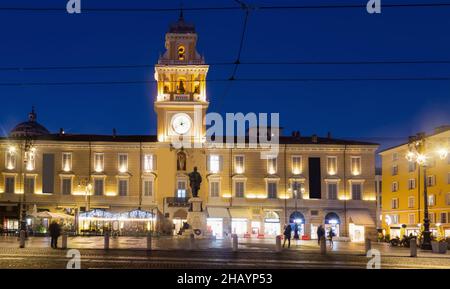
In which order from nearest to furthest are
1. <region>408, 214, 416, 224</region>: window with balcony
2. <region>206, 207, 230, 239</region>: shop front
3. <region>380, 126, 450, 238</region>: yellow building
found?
<region>380, 126, 450, 238</region>: yellow building, <region>206, 207, 230, 239</region>: shop front, <region>408, 214, 416, 224</region>: window with balcony

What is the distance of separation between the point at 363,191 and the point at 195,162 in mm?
17771

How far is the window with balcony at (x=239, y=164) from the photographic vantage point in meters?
66.8

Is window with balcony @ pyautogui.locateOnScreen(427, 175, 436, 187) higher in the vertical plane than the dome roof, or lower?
lower

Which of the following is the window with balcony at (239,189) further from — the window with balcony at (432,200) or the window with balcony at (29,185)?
the window with balcony at (29,185)

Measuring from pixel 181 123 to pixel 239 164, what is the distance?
7.37 metres

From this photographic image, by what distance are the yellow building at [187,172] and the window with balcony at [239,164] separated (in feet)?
0.34

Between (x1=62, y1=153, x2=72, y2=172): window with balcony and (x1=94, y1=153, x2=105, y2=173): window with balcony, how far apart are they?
2563 mm

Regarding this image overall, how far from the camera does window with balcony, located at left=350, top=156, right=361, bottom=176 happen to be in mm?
67312

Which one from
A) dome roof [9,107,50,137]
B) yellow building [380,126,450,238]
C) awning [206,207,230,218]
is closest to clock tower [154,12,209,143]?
awning [206,207,230,218]

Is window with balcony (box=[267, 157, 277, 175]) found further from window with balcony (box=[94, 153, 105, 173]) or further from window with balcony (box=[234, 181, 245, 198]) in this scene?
window with balcony (box=[94, 153, 105, 173])

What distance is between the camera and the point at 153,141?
67.1 m

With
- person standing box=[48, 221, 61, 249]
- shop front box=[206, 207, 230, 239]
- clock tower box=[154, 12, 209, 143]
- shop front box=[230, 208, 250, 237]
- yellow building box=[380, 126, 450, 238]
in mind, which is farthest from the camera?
clock tower box=[154, 12, 209, 143]

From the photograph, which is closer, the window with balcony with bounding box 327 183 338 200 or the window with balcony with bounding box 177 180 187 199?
the window with balcony with bounding box 177 180 187 199
